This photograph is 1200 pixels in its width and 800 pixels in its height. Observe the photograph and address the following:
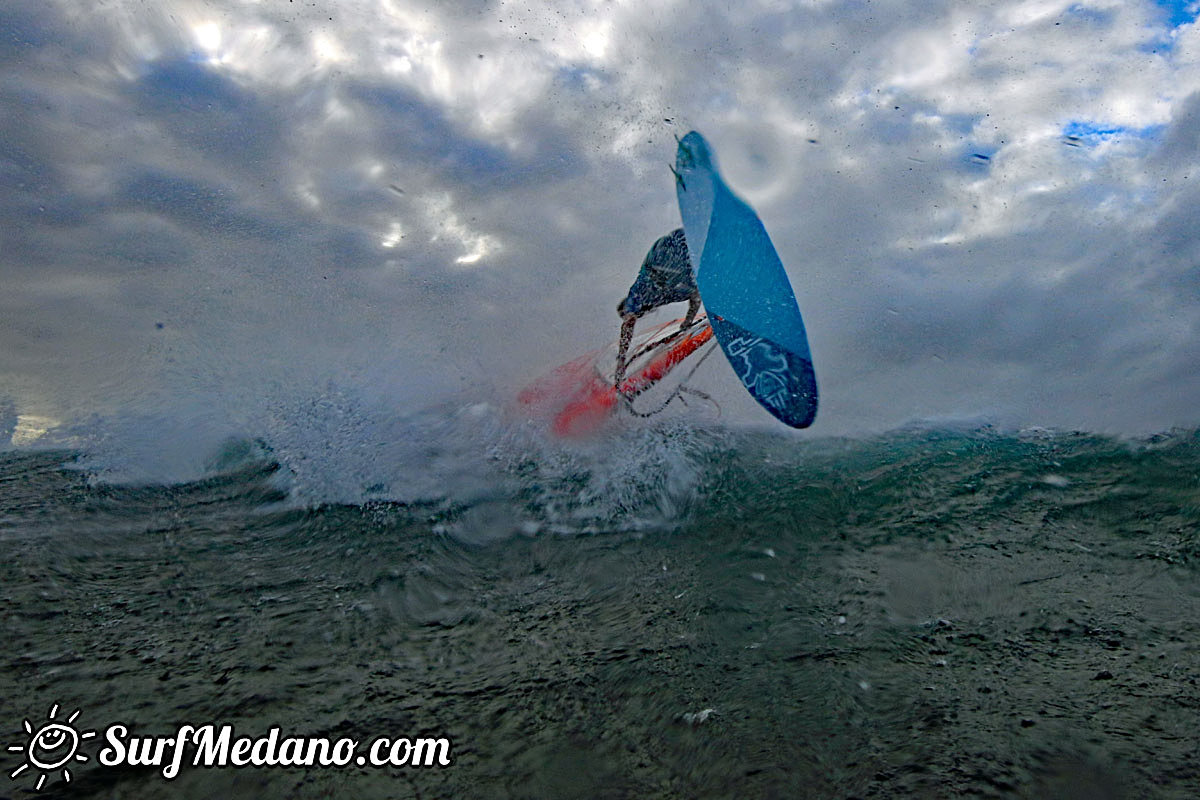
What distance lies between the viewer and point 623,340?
10.0 metres

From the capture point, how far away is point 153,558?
22.9 ft

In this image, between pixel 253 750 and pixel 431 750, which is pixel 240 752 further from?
pixel 431 750

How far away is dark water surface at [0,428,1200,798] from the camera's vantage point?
2.95 meters

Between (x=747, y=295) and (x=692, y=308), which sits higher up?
(x=692, y=308)

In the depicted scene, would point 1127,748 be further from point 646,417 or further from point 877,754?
point 646,417

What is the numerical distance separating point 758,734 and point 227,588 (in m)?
5.28

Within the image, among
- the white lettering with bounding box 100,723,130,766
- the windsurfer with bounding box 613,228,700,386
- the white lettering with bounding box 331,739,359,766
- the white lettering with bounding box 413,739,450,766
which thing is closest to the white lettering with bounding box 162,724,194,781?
the white lettering with bounding box 100,723,130,766

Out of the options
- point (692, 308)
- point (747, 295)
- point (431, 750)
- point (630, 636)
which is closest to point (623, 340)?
point (692, 308)

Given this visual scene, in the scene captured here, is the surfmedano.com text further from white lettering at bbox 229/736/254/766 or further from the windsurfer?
the windsurfer

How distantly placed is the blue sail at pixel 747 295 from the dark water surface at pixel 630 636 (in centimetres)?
203

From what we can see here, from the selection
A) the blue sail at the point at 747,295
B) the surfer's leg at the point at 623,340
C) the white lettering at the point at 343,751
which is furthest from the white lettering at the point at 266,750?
the surfer's leg at the point at 623,340

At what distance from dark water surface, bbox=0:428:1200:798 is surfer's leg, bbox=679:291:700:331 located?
2.59m

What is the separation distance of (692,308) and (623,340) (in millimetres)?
1284

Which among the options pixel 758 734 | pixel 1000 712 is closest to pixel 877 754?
pixel 758 734
